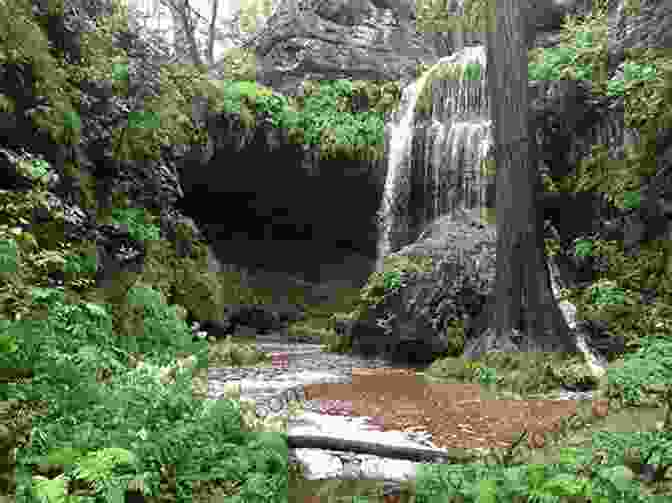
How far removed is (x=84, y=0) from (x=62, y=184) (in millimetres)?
3518

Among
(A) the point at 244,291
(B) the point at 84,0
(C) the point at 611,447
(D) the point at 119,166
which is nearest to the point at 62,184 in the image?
(D) the point at 119,166

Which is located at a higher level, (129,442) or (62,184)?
(62,184)

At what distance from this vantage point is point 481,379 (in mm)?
6762

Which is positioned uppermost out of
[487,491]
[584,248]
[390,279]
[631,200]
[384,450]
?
[631,200]

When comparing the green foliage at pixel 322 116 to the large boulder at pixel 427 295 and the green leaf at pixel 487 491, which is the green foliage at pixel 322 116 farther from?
the green leaf at pixel 487 491

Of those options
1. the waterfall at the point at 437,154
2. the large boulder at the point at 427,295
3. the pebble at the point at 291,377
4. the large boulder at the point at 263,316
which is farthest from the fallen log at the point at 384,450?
the large boulder at the point at 263,316

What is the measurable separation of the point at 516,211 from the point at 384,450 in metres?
5.08

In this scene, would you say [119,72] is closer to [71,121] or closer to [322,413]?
[71,121]

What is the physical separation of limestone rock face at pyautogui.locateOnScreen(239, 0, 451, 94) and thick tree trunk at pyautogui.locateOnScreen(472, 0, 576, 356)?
36.0ft

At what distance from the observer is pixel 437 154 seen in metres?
13.9

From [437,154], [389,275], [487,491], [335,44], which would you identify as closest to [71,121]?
[389,275]

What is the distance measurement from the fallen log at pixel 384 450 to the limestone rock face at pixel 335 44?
51.7 feet

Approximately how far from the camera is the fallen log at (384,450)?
3.37m

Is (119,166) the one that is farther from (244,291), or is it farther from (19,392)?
(244,291)
